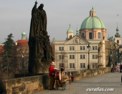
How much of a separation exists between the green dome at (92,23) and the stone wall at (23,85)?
140 metres

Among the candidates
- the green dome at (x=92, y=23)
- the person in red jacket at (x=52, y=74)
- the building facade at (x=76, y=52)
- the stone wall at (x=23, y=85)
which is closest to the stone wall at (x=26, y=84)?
the stone wall at (x=23, y=85)

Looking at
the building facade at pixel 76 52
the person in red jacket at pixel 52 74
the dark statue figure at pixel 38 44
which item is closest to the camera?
the person in red jacket at pixel 52 74

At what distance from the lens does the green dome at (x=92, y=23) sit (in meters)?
158

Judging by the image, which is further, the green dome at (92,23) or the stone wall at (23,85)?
the green dome at (92,23)

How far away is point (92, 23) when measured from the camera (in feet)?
520

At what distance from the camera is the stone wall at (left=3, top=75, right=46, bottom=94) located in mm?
14238

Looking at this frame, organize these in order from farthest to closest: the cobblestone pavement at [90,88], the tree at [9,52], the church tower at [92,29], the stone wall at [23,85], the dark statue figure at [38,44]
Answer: the church tower at [92,29], the tree at [9,52], the dark statue figure at [38,44], the cobblestone pavement at [90,88], the stone wall at [23,85]

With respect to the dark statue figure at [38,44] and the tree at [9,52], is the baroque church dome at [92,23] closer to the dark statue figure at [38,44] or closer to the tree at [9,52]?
the tree at [9,52]

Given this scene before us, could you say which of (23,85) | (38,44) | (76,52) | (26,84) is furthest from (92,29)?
(23,85)

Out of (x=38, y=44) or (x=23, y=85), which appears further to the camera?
(x=38, y=44)

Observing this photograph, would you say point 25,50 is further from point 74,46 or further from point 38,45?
point 38,45

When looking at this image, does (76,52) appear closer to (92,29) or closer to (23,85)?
(92,29)

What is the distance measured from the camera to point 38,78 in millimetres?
18328

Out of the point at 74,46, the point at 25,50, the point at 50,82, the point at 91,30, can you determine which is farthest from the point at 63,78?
the point at 91,30
